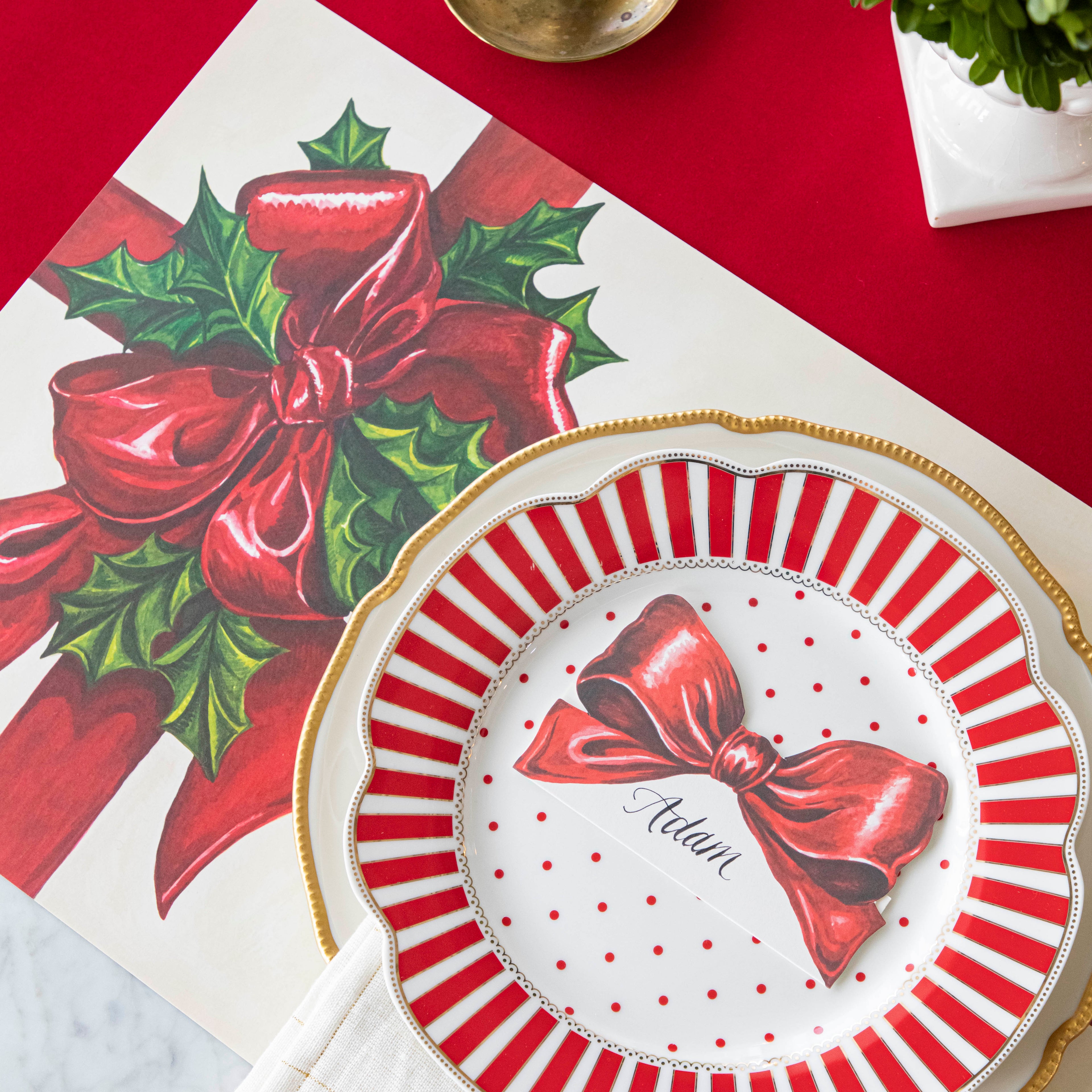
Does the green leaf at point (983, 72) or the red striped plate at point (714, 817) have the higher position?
the green leaf at point (983, 72)

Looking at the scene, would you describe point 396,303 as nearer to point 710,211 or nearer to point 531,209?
point 531,209

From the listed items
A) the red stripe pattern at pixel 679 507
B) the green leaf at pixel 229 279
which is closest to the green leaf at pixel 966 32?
the red stripe pattern at pixel 679 507

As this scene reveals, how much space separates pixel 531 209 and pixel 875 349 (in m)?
0.29

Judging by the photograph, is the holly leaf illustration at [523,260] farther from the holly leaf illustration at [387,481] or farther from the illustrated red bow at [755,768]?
the illustrated red bow at [755,768]

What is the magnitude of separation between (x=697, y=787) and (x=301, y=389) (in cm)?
42

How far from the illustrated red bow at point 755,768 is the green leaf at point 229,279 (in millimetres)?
375

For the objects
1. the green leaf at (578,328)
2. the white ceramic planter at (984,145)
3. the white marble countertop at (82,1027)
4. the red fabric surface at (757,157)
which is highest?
the white ceramic planter at (984,145)

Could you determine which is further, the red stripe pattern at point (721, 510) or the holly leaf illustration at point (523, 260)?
the holly leaf illustration at point (523, 260)

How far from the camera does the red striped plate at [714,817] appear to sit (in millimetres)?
517

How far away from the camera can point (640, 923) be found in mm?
550

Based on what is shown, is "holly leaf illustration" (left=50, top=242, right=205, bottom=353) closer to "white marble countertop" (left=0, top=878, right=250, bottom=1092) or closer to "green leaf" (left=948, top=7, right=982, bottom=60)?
"white marble countertop" (left=0, top=878, right=250, bottom=1092)

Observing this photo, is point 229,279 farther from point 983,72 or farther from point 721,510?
point 983,72

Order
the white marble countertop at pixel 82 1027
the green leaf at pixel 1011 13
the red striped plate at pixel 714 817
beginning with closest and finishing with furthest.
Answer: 1. the green leaf at pixel 1011 13
2. the red striped plate at pixel 714 817
3. the white marble countertop at pixel 82 1027

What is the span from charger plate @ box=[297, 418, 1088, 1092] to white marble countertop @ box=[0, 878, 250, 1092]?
0.20m
